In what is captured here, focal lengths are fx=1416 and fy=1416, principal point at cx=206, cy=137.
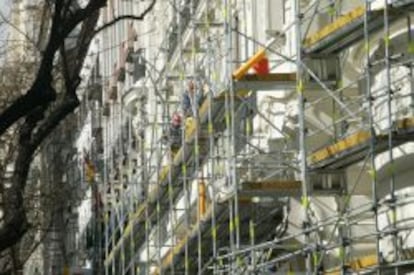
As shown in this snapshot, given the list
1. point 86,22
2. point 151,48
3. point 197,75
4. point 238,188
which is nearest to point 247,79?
point 238,188

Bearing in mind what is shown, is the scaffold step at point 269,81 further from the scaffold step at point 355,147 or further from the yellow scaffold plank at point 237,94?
the scaffold step at point 355,147

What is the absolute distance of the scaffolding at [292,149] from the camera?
647 inches

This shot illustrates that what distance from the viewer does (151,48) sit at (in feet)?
131

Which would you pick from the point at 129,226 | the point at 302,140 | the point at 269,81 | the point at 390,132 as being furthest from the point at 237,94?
the point at 129,226

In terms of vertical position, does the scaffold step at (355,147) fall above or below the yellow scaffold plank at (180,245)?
below

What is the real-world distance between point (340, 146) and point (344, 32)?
138 centimetres

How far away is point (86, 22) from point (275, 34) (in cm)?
478

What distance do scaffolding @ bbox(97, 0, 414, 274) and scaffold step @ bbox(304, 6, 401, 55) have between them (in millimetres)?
22

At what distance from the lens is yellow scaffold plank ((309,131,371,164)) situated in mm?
16328

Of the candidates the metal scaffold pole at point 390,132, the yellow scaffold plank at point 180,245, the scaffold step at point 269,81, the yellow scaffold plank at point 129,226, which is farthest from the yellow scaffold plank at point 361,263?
the yellow scaffold plank at point 129,226

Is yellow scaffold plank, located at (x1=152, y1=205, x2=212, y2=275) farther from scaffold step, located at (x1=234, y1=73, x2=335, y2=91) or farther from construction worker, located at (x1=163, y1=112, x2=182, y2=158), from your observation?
scaffold step, located at (x1=234, y1=73, x2=335, y2=91)

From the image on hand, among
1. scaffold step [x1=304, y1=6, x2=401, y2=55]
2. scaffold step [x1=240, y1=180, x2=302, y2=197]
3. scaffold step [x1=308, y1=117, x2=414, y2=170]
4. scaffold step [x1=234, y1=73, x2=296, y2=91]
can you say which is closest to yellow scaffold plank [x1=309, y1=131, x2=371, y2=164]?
scaffold step [x1=308, y1=117, x2=414, y2=170]

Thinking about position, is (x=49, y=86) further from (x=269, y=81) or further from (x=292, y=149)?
(x=292, y=149)

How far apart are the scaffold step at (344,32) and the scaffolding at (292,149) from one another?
0.02 m
